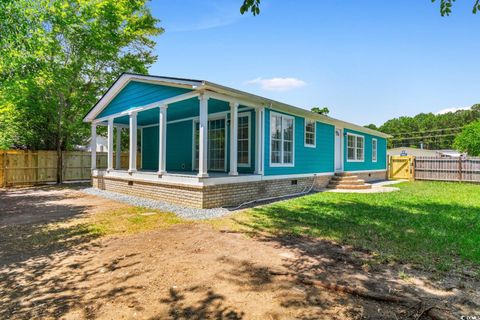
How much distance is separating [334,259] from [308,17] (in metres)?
6.38

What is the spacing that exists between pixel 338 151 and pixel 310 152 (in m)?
3.16

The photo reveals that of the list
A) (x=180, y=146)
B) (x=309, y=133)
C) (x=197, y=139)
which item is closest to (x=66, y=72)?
(x=180, y=146)

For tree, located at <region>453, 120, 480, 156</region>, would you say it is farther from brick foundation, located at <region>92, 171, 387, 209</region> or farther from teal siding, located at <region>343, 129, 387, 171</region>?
brick foundation, located at <region>92, 171, 387, 209</region>

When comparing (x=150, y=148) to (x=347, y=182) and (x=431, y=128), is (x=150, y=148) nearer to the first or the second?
(x=347, y=182)

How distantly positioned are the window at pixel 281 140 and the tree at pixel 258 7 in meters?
6.11

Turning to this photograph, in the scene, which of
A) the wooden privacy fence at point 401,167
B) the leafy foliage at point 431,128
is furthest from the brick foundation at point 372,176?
the leafy foliage at point 431,128

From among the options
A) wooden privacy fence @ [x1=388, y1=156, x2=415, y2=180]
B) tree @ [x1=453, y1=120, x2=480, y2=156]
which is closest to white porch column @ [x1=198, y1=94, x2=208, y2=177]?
wooden privacy fence @ [x1=388, y1=156, x2=415, y2=180]

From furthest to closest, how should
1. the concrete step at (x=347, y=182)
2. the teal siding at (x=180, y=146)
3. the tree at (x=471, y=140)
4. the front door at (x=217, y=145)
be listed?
the tree at (x=471, y=140) → the concrete step at (x=347, y=182) → the teal siding at (x=180, y=146) → the front door at (x=217, y=145)

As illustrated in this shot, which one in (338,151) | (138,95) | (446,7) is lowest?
(338,151)

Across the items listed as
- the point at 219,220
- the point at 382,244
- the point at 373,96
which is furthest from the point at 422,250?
the point at 373,96

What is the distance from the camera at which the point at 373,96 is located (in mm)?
25250

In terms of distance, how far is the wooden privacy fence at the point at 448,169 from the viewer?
1527cm

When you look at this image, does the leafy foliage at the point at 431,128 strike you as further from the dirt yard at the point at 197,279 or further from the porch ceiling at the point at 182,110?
the dirt yard at the point at 197,279

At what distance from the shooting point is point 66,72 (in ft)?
44.7
